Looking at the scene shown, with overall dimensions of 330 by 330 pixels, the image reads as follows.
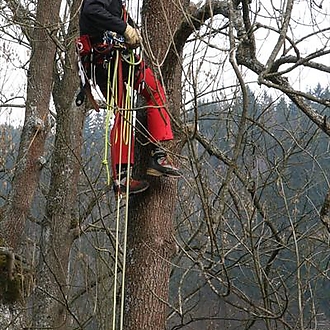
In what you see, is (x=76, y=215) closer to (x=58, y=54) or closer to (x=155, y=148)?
(x=58, y=54)

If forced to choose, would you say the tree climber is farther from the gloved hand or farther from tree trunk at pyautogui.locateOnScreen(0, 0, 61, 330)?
tree trunk at pyautogui.locateOnScreen(0, 0, 61, 330)

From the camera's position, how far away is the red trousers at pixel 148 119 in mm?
3176

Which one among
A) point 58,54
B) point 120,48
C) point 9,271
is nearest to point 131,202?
point 120,48

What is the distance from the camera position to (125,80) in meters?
3.39

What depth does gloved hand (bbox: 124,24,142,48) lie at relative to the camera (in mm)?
3254

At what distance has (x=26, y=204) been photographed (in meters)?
5.77

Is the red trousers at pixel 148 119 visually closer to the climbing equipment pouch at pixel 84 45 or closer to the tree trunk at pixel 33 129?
the climbing equipment pouch at pixel 84 45

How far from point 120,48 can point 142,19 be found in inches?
7.5

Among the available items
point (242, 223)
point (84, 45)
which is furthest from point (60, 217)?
point (84, 45)

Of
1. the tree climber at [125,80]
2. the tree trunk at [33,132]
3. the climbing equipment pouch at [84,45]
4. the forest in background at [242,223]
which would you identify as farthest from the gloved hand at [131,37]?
the tree trunk at [33,132]

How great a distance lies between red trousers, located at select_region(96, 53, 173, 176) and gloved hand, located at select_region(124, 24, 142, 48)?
0.11 meters

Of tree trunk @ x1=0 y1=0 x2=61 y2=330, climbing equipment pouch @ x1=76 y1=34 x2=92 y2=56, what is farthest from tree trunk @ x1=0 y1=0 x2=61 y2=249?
climbing equipment pouch @ x1=76 y1=34 x2=92 y2=56

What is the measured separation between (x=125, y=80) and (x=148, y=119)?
0.27 meters

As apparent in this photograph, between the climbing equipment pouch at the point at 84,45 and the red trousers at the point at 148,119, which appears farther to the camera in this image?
the climbing equipment pouch at the point at 84,45
